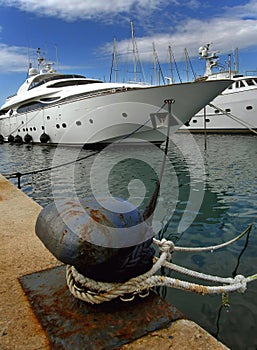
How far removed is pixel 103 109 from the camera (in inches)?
609

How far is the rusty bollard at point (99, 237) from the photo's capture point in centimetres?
167

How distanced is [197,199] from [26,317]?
216 inches

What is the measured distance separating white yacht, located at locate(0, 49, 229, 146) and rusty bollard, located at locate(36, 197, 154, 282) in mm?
9448

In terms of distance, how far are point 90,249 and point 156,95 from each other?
43.7 feet

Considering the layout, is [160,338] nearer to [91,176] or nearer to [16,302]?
[16,302]

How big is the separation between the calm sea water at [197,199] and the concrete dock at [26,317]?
917mm

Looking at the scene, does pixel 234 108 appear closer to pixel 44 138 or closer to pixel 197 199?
→ pixel 44 138

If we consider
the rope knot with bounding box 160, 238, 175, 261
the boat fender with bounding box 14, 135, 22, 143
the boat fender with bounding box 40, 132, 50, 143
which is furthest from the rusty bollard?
the boat fender with bounding box 14, 135, 22, 143

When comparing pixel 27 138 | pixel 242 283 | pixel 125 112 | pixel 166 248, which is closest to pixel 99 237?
pixel 166 248

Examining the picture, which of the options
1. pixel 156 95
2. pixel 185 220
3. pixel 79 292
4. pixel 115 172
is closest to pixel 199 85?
pixel 156 95

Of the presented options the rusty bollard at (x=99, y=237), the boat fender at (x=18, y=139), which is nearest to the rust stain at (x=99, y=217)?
the rusty bollard at (x=99, y=237)

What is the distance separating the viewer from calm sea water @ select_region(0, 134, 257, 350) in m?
2.69

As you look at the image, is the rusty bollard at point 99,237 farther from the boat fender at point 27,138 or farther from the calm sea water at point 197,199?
the boat fender at point 27,138

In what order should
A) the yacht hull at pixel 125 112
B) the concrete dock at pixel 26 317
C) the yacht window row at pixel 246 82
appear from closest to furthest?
the concrete dock at pixel 26 317 < the yacht hull at pixel 125 112 < the yacht window row at pixel 246 82
